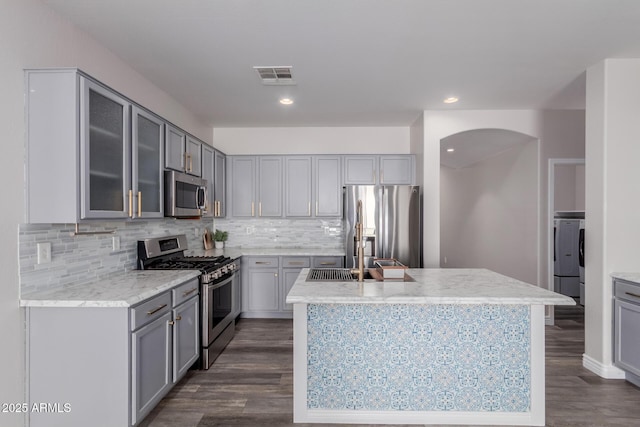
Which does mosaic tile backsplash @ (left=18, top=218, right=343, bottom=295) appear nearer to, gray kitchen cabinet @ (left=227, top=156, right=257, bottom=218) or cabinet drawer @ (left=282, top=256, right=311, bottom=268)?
gray kitchen cabinet @ (left=227, top=156, right=257, bottom=218)

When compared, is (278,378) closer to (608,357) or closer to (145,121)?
(145,121)

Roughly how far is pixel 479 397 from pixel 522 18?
254 centimetres

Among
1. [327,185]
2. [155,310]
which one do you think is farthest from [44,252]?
[327,185]

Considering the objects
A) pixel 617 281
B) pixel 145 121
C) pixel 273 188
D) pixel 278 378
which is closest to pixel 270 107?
pixel 273 188

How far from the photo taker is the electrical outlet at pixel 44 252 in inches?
83.2

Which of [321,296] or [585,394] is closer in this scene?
[321,296]

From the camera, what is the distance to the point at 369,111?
4.36 meters

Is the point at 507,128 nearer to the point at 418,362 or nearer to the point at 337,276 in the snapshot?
the point at 337,276

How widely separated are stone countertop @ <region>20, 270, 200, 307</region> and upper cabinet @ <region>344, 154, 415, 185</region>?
9.08ft

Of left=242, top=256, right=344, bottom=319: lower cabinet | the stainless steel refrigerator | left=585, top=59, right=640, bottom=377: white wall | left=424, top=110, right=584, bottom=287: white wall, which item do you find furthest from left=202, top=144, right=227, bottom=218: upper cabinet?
left=585, top=59, right=640, bottom=377: white wall

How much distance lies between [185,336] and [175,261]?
3.29 feet

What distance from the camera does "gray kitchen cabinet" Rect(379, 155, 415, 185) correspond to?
4848 millimetres

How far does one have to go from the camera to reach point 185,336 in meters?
2.81

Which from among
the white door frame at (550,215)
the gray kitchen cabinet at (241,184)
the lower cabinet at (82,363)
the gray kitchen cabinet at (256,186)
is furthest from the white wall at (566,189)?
the lower cabinet at (82,363)
